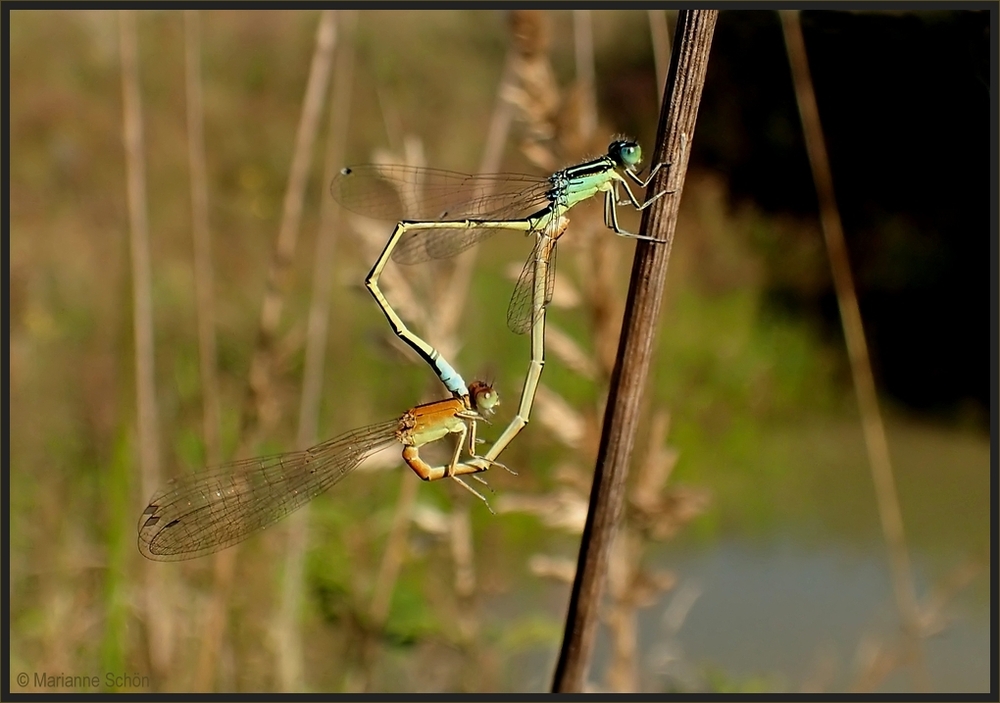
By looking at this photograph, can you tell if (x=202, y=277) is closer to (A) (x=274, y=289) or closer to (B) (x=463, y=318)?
(A) (x=274, y=289)

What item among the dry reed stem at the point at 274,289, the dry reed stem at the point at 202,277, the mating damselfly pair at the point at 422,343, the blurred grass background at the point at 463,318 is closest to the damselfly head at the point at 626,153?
the mating damselfly pair at the point at 422,343

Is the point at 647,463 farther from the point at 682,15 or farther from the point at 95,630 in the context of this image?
the point at 95,630

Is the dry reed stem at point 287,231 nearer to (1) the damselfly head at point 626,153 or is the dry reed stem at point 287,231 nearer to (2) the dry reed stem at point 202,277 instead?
(2) the dry reed stem at point 202,277

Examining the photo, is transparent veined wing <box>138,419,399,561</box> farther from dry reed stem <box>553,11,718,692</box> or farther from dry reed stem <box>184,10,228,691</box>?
dry reed stem <box>553,11,718,692</box>

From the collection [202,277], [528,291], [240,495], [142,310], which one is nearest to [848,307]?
[528,291]

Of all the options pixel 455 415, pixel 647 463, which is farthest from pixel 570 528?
pixel 455 415
